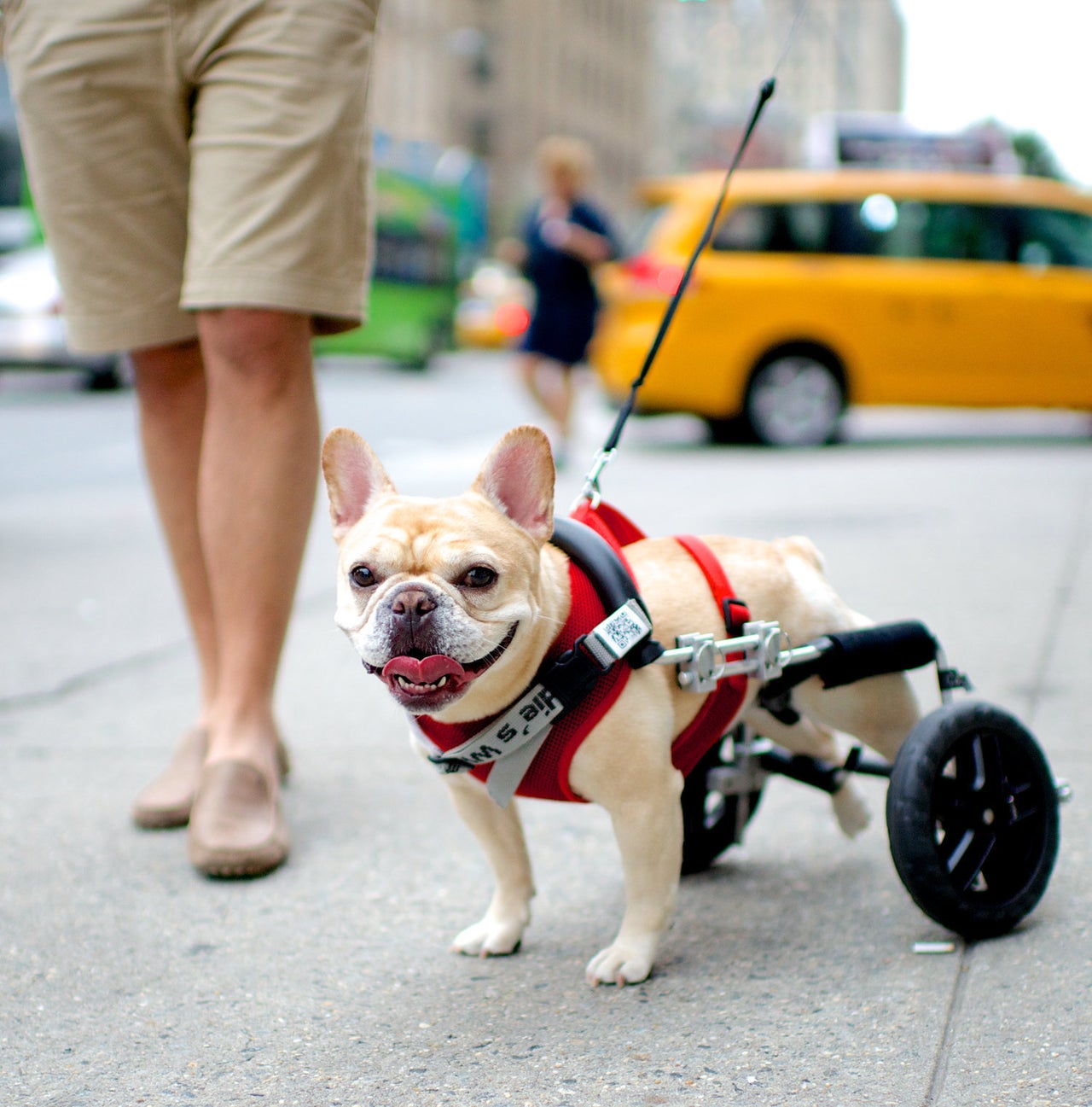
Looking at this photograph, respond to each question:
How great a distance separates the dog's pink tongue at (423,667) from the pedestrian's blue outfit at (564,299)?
7.90 metres

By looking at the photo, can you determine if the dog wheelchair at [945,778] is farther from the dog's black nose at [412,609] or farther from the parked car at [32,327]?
the parked car at [32,327]

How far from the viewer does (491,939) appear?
224cm

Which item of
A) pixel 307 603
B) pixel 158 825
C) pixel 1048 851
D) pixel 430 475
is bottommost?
pixel 430 475

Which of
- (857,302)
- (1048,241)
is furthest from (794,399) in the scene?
(1048,241)

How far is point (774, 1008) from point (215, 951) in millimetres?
882

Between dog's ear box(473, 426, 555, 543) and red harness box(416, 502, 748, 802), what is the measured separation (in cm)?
14

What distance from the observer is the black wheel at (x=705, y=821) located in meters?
2.52

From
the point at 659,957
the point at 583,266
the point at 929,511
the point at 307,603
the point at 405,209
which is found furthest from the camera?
the point at 405,209

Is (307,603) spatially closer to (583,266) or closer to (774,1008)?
(774,1008)

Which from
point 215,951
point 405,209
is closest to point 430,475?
point 215,951

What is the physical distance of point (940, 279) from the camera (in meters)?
10.1

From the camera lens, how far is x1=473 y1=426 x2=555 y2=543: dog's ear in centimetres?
202

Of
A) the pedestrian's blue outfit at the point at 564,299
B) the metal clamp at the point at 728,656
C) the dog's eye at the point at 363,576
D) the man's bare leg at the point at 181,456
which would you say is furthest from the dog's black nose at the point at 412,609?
the pedestrian's blue outfit at the point at 564,299

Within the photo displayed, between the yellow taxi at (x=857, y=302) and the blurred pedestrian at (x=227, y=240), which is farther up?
the blurred pedestrian at (x=227, y=240)
